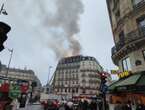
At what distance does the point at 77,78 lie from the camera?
8262cm

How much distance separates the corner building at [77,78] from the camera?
78.5 metres

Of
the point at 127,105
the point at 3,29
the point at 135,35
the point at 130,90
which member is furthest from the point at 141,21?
the point at 3,29

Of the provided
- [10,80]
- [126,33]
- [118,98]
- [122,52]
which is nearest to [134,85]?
[118,98]

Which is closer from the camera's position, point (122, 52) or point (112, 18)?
point (122, 52)

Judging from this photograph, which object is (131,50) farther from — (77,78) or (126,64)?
(77,78)

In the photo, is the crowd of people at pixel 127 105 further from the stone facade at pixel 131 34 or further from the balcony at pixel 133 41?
the balcony at pixel 133 41

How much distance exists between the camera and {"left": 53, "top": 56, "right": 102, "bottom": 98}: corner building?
78.5 metres

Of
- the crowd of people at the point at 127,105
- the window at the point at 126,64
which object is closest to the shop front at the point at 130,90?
the crowd of people at the point at 127,105

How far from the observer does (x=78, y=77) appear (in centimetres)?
8250

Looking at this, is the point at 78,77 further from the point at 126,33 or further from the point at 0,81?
the point at 0,81

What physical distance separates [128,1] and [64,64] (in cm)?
7761

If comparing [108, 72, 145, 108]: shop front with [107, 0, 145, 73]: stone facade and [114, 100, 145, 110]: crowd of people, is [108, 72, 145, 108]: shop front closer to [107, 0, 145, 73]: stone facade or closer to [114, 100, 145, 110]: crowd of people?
[114, 100, 145, 110]: crowd of people

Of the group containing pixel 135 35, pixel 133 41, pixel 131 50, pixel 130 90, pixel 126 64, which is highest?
pixel 135 35

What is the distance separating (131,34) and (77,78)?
68.7 metres
